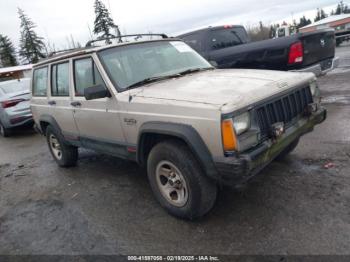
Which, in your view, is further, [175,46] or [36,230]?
[175,46]

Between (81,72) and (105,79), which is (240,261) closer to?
(105,79)

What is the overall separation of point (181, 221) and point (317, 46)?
17.8 feet

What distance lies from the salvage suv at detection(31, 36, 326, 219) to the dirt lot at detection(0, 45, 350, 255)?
36cm

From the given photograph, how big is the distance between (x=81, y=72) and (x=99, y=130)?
0.86 meters

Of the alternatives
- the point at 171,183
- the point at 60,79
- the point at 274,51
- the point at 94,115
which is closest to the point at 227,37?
the point at 274,51

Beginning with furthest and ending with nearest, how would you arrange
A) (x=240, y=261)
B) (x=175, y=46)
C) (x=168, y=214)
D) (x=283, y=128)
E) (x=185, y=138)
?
(x=175, y=46) → (x=168, y=214) → (x=283, y=128) → (x=185, y=138) → (x=240, y=261)

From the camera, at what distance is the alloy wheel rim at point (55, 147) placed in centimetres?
577

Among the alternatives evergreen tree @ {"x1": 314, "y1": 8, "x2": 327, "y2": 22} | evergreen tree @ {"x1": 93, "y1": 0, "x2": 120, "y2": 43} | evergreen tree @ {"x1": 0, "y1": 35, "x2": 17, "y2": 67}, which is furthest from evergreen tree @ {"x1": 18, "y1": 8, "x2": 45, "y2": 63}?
evergreen tree @ {"x1": 314, "y1": 8, "x2": 327, "y2": 22}

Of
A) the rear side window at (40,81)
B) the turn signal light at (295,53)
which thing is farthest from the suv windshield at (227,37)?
the rear side window at (40,81)

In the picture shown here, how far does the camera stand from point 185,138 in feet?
9.68

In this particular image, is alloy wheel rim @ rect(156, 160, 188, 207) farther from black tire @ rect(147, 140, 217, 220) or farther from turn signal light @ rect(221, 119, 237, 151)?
turn signal light @ rect(221, 119, 237, 151)

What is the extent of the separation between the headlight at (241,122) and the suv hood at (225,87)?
0.33ft

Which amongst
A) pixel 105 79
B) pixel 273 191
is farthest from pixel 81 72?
pixel 273 191

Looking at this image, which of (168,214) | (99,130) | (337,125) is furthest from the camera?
(337,125)
